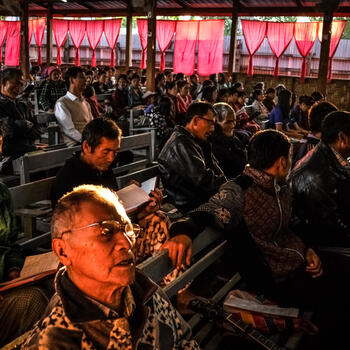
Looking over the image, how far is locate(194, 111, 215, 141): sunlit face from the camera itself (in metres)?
3.84

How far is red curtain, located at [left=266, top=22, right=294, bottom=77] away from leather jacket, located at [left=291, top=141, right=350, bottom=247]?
14895mm

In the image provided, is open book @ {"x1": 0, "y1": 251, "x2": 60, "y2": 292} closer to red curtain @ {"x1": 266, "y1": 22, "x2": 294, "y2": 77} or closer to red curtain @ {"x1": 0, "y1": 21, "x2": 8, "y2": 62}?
red curtain @ {"x1": 266, "y1": 22, "x2": 294, "y2": 77}

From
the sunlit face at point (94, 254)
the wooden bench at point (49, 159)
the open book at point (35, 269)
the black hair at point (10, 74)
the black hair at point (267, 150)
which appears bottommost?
the open book at point (35, 269)

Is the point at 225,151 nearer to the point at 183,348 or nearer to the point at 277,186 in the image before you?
the point at 277,186

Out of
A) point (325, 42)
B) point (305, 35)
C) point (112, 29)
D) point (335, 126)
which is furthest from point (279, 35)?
point (335, 126)

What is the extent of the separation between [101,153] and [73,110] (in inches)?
106

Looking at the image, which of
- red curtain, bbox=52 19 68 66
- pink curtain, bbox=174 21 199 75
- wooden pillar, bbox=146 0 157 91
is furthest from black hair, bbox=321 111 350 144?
red curtain, bbox=52 19 68 66

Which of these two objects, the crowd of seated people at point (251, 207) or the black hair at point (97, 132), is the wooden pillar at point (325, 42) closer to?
the crowd of seated people at point (251, 207)

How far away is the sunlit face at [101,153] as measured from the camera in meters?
3.02

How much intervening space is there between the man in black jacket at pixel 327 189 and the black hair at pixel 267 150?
1.92 feet

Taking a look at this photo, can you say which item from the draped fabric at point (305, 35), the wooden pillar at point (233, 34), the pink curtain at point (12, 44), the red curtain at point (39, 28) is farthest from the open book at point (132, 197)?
the pink curtain at point (12, 44)

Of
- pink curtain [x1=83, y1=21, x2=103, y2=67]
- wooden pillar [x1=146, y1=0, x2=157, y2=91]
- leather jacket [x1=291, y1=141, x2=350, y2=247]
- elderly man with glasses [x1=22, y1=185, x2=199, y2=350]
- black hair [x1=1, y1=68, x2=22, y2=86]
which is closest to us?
elderly man with glasses [x1=22, y1=185, x2=199, y2=350]

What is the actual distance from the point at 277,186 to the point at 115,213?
1.55 m

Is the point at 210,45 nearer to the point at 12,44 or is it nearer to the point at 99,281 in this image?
the point at 12,44
